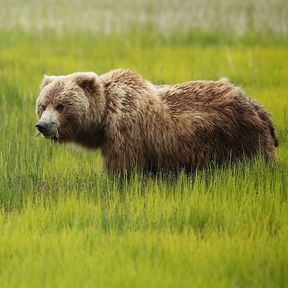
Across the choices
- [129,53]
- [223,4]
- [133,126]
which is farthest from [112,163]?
[223,4]

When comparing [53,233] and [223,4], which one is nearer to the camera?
[53,233]

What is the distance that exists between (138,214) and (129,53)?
287 inches

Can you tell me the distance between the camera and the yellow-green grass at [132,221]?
3781 mm

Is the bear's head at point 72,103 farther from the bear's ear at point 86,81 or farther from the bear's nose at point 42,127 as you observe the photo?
the bear's nose at point 42,127

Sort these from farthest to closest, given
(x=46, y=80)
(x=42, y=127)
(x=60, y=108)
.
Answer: (x=46, y=80)
(x=60, y=108)
(x=42, y=127)

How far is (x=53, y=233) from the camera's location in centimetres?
447

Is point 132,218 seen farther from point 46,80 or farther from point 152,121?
point 46,80

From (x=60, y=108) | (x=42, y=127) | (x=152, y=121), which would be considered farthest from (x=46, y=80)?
(x=152, y=121)

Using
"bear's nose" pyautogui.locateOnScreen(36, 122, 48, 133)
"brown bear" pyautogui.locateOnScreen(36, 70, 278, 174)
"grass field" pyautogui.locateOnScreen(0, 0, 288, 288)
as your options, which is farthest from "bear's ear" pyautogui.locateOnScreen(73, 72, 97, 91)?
"grass field" pyautogui.locateOnScreen(0, 0, 288, 288)

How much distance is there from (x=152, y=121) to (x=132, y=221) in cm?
133

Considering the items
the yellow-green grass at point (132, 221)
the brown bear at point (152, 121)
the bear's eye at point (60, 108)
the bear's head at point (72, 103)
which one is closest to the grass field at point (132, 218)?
the yellow-green grass at point (132, 221)

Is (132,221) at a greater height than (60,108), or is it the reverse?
(60,108)

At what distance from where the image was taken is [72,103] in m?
5.68

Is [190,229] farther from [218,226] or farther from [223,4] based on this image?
[223,4]
